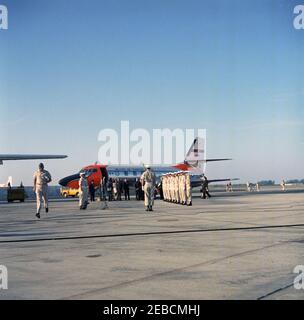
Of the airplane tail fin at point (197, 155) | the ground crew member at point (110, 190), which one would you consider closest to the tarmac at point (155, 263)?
the ground crew member at point (110, 190)

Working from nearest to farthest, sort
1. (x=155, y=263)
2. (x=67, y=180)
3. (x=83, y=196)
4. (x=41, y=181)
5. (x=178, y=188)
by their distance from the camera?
(x=155, y=263) < (x=41, y=181) < (x=83, y=196) < (x=178, y=188) < (x=67, y=180)

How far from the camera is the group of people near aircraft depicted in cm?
2048

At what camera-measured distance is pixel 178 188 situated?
22797 mm

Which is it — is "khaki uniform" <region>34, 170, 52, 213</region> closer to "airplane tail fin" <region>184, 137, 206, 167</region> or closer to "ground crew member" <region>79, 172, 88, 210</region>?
"ground crew member" <region>79, 172, 88, 210</region>

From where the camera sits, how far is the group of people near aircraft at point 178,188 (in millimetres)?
20484

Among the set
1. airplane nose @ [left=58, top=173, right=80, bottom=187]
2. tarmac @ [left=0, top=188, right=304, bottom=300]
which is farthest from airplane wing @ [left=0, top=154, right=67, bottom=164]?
tarmac @ [left=0, top=188, right=304, bottom=300]

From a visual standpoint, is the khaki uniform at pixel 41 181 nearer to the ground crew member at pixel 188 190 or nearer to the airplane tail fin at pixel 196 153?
the ground crew member at pixel 188 190

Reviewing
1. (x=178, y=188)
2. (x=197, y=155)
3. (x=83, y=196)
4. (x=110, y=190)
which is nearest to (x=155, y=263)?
(x=83, y=196)

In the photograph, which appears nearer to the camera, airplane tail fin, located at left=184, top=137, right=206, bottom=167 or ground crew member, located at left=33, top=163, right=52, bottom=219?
ground crew member, located at left=33, top=163, right=52, bottom=219

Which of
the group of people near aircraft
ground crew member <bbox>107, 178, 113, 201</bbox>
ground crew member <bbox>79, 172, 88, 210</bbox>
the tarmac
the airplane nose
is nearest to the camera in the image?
the tarmac

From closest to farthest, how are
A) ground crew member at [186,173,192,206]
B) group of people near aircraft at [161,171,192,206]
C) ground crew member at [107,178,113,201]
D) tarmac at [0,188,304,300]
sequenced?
1. tarmac at [0,188,304,300]
2. ground crew member at [186,173,192,206]
3. group of people near aircraft at [161,171,192,206]
4. ground crew member at [107,178,113,201]

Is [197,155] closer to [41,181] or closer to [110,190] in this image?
[110,190]

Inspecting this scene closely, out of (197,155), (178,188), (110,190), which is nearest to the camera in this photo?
(178,188)
